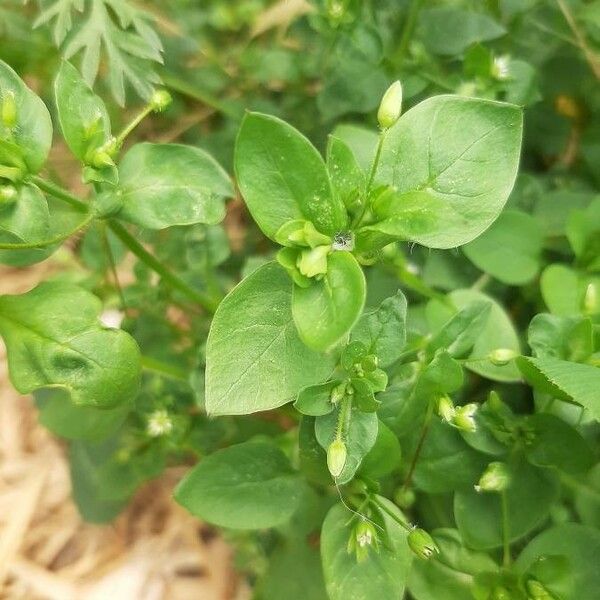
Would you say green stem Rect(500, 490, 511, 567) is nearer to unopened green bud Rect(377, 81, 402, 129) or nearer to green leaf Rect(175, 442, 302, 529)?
green leaf Rect(175, 442, 302, 529)

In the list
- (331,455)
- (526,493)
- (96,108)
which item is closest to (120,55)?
(96,108)

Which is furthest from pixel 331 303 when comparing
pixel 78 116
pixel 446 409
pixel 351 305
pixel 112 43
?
pixel 112 43

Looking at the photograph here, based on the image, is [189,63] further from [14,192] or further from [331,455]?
[331,455]

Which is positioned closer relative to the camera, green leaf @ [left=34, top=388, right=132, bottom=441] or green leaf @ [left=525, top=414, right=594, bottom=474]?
green leaf @ [left=525, top=414, right=594, bottom=474]

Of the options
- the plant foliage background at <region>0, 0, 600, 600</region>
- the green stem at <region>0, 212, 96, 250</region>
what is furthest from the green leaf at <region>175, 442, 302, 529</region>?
the green stem at <region>0, 212, 96, 250</region>

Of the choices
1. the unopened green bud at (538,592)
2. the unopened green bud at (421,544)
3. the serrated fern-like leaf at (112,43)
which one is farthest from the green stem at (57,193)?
the unopened green bud at (538,592)

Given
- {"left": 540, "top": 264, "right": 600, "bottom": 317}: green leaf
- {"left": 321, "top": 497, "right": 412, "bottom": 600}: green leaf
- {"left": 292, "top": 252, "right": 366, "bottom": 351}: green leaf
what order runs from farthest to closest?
{"left": 540, "top": 264, "right": 600, "bottom": 317}: green leaf
{"left": 321, "top": 497, "right": 412, "bottom": 600}: green leaf
{"left": 292, "top": 252, "right": 366, "bottom": 351}: green leaf

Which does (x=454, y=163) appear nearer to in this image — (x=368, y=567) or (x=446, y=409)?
(x=446, y=409)
